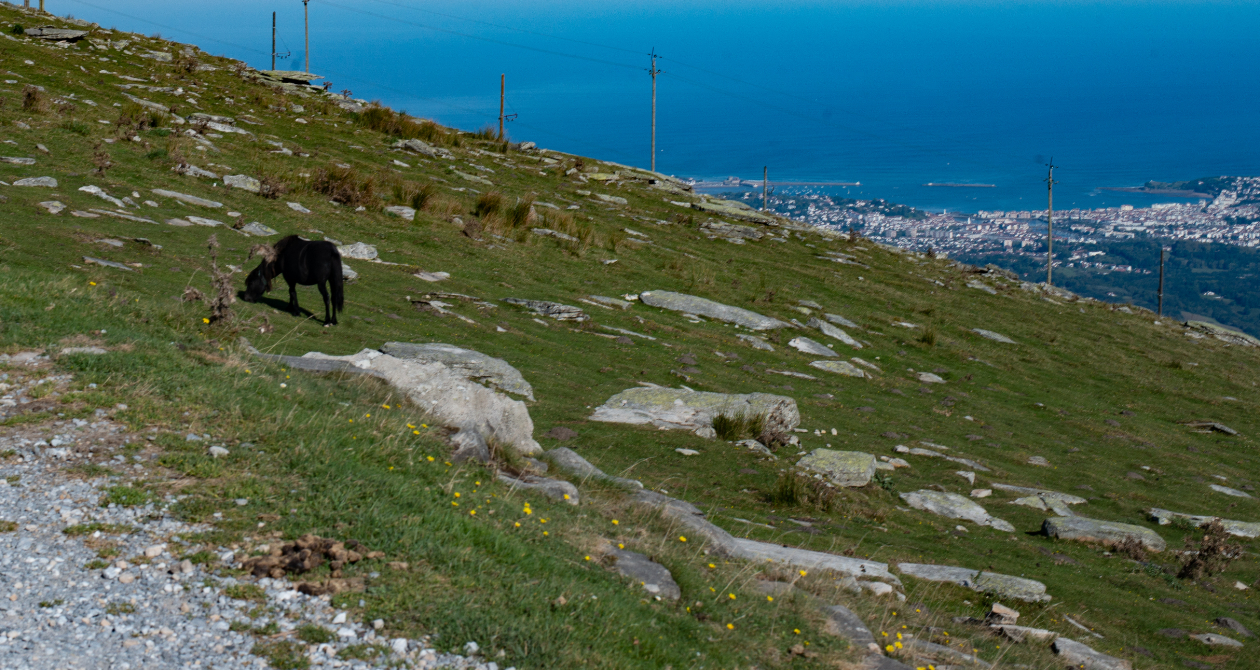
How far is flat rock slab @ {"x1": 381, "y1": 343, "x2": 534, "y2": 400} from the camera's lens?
517 inches

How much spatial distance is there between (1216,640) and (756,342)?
13.5m

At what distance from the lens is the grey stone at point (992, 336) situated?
3111 centimetres

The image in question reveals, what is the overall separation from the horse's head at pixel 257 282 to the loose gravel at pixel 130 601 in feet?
27.1

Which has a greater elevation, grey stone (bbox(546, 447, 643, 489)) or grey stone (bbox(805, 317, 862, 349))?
grey stone (bbox(805, 317, 862, 349))

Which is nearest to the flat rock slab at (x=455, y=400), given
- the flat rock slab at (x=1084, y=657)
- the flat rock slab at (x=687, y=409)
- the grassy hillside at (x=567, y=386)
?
the grassy hillside at (x=567, y=386)

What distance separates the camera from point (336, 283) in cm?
1434

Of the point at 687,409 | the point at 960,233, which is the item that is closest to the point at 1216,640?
the point at 687,409

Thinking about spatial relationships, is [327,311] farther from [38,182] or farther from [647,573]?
[647,573]

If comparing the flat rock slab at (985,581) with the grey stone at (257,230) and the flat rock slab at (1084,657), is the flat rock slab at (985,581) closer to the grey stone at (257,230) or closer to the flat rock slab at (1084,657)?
the flat rock slab at (1084,657)

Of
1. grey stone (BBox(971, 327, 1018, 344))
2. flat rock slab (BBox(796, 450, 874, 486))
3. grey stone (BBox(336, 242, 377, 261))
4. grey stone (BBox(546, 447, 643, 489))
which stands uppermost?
grey stone (BBox(336, 242, 377, 261))

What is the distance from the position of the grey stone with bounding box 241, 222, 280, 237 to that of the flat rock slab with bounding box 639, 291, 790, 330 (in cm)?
1058

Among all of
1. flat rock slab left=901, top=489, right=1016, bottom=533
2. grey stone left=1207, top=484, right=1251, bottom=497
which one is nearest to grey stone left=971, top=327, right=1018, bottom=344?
grey stone left=1207, top=484, right=1251, bottom=497

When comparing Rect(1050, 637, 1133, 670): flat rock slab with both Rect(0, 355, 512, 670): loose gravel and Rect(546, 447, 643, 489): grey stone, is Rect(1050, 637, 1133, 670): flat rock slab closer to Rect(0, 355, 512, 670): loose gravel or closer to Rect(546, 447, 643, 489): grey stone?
Rect(546, 447, 643, 489): grey stone

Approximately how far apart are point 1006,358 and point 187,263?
26112 millimetres
